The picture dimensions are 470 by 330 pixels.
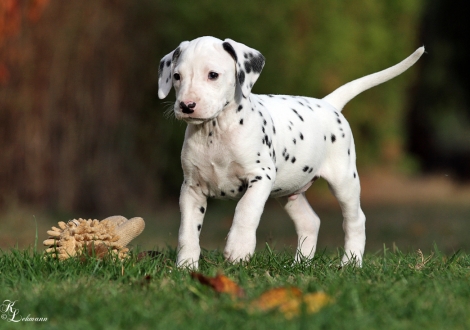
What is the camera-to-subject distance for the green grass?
10.5 ft

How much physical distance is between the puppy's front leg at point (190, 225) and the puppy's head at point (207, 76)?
64 centimetres

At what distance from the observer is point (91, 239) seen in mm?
4926

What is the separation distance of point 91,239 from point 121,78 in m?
8.64

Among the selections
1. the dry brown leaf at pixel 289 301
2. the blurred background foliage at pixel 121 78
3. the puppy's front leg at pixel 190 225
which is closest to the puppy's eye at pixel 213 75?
the puppy's front leg at pixel 190 225

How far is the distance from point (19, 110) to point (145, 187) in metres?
3.11

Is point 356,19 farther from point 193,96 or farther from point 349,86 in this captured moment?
point 193,96

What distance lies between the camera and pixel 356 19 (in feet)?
61.2

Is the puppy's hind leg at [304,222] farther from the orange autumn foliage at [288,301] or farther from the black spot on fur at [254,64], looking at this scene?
the orange autumn foliage at [288,301]

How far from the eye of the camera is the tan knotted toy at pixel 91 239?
4.83 m

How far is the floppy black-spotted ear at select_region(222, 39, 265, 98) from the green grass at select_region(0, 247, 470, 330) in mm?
1095

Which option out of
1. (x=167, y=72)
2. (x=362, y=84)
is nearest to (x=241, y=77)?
(x=167, y=72)

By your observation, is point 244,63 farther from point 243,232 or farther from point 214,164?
point 243,232

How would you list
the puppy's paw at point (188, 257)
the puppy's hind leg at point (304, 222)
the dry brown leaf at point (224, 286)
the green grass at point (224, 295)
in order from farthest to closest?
1. the puppy's hind leg at point (304, 222)
2. the puppy's paw at point (188, 257)
3. the dry brown leaf at point (224, 286)
4. the green grass at point (224, 295)

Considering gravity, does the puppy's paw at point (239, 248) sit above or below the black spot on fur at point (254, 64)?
below
